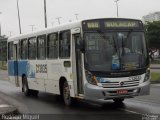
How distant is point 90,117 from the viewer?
42.8 ft

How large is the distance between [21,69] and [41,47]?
3.70 metres

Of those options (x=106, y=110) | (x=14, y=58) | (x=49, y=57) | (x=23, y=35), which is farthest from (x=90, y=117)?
(x=14, y=58)

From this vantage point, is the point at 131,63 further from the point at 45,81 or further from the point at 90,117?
the point at 45,81

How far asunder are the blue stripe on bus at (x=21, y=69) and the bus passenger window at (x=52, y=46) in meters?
2.61

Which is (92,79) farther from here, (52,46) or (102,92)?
(52,46)

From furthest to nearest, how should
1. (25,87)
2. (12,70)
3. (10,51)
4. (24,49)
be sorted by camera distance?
(10,51), (12,70), (25,87), (24,49)

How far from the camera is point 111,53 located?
1450cm

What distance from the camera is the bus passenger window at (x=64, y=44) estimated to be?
16.0m

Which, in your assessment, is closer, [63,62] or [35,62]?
[63,62]

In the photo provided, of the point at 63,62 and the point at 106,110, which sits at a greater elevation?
the point at 63,62

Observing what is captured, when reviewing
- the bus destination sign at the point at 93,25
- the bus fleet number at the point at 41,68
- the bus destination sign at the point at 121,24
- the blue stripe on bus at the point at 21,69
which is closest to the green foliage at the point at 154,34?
the blue stripe on bus at the point at 21,69

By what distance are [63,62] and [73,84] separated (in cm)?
121

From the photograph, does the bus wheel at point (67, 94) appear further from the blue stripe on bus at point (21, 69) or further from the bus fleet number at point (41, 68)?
the blue stripe on bus at point (21, 69)

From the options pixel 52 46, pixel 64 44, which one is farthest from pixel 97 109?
pixel 52 46
